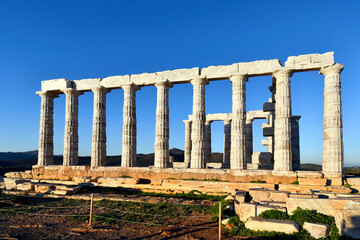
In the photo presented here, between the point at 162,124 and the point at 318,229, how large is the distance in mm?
14943

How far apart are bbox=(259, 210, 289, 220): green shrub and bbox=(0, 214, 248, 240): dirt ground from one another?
1.56 m

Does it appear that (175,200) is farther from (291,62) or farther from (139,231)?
(291,62)

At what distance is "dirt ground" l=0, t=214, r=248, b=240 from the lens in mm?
7926

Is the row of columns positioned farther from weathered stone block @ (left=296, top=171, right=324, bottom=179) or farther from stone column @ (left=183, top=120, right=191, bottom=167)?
stone column @ (left=183, top=120, right=191, bottom=167)

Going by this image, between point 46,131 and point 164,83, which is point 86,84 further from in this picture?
point 164,83

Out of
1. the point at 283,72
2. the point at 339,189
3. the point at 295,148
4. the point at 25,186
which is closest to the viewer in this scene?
the point at 339,189

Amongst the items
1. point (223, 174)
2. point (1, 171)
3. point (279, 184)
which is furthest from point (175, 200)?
point (1, 171)

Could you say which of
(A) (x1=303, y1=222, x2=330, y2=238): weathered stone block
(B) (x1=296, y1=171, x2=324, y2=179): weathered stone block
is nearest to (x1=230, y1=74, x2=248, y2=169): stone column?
(B) (x1=296, y1=171, x2=324, y2=179): weathered stone block

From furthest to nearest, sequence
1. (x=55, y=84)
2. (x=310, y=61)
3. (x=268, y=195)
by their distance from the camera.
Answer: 1. (x=55, y=84)
2. (x=310, y=61)
3. (x=268, y=195)

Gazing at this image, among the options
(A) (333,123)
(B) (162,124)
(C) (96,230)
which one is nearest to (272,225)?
(C) (96,230)

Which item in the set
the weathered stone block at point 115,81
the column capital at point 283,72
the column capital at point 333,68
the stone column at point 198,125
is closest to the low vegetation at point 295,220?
the stone column at point 198,125

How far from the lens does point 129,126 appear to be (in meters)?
21.7

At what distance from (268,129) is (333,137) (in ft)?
21.8

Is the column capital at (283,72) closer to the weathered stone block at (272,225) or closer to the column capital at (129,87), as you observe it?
the column capital at (129,87)
